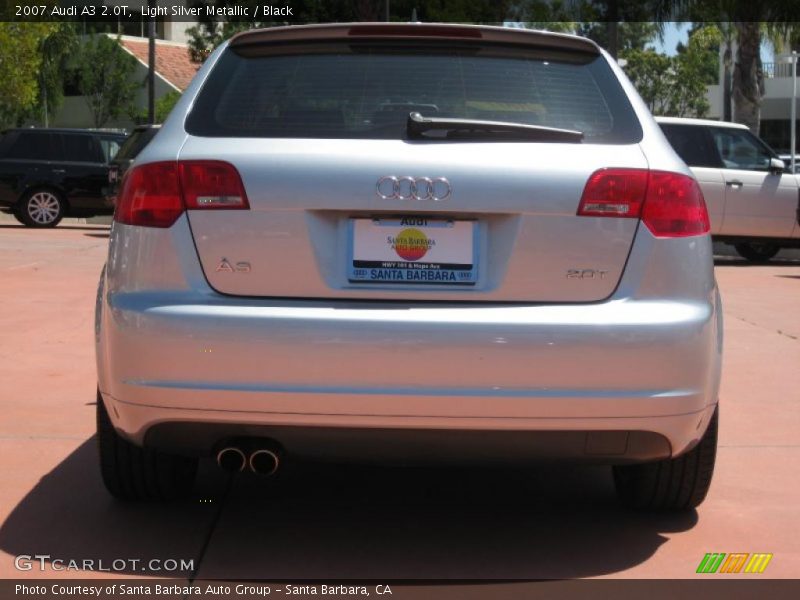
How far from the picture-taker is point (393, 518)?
15.0 feet

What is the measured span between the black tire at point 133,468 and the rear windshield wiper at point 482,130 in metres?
1.39

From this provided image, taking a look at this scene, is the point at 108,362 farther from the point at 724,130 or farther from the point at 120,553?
the point at 724,130

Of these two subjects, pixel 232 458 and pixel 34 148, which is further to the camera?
pixel 34 148

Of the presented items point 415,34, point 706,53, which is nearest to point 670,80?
point 706,53

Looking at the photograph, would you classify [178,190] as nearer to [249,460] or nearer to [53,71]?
[249,460]

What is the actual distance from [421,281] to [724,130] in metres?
13.2

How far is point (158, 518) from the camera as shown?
14.7ft

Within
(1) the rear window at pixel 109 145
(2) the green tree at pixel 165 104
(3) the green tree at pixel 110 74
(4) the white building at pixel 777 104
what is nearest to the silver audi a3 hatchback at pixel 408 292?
(1) the rear window at pixel 109 145

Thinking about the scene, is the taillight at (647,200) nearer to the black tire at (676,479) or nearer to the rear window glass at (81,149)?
the black tire at (676,479)

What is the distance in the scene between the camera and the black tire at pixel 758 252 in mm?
17312

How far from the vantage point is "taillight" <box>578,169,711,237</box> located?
3.85 meters

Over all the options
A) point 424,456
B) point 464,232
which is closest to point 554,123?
point 464,232

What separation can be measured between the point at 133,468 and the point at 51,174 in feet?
60.0

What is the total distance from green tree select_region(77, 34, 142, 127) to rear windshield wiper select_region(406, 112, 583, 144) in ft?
170
